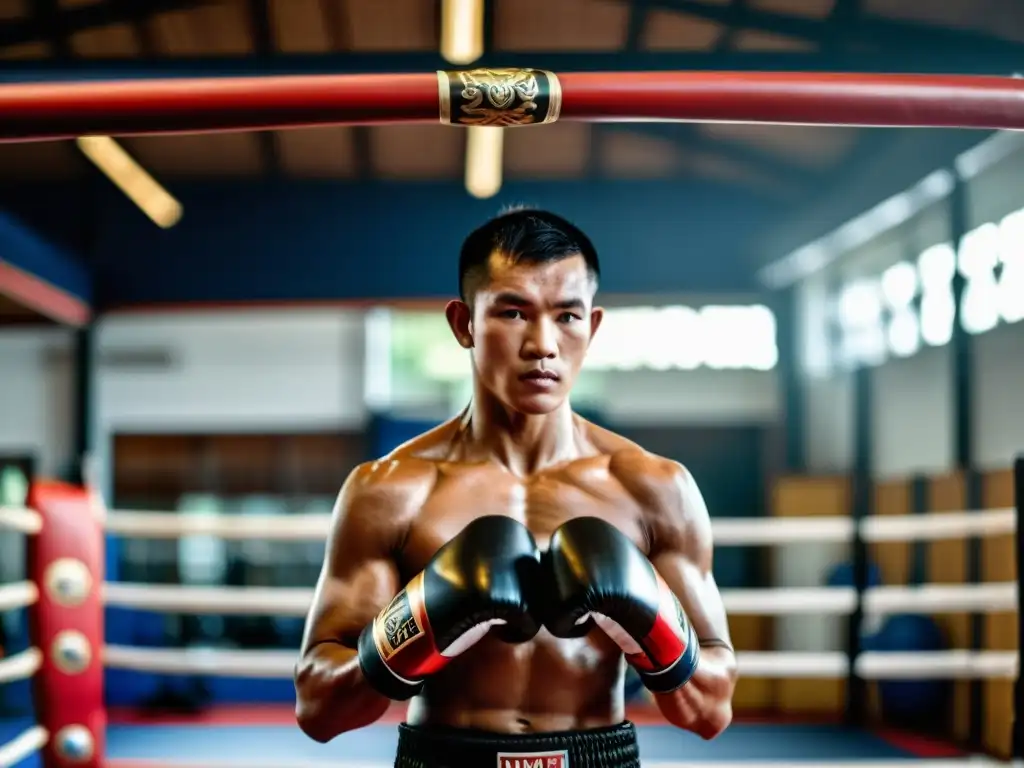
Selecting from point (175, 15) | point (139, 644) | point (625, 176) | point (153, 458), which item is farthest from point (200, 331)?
point (625, 176)

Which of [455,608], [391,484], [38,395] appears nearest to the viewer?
[455,608]

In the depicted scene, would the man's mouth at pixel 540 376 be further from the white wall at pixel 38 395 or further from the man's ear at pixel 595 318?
the white wall at pixel 38 395

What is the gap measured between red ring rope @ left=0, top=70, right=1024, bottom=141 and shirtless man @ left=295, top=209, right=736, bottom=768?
23 cm

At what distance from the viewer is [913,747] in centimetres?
504

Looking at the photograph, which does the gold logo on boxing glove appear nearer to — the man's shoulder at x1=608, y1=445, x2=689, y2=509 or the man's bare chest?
the man's bare chest

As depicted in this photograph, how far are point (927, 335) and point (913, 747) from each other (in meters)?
2.41

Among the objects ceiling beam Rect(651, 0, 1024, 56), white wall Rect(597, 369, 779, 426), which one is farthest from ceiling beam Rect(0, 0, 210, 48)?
white wall Rect(597, 369, 779, 426)

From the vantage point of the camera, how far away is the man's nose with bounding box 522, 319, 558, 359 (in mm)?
1325

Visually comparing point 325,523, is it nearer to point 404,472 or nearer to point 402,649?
point 404,472

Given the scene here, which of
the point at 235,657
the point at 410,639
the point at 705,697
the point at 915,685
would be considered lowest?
the point at 915,685

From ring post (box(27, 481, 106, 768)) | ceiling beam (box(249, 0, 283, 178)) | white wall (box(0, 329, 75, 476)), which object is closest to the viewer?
ring post (box(27, 481, 106, 768))

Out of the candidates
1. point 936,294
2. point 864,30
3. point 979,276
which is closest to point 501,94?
point 864,30

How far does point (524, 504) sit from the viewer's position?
1.44 meters

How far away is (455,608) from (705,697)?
0.40 metres
